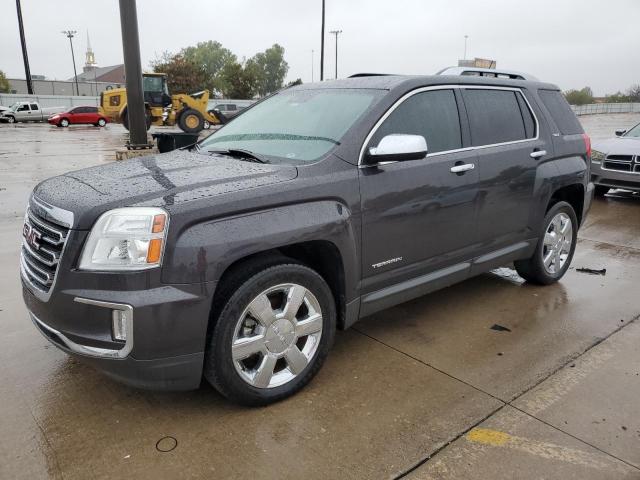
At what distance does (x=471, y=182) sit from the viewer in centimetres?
377

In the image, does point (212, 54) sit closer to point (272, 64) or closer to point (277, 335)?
point (272, 64)

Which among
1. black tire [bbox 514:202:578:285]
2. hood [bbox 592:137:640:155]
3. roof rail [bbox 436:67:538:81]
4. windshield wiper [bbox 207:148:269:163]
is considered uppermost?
roof rail [bbox 436:67:538:81]

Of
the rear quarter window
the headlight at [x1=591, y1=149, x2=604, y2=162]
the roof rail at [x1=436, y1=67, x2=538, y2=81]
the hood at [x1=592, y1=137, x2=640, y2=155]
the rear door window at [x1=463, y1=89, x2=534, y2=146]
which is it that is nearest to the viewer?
the rear door window at [x1=463, y1=89, x2=534, y2=146]

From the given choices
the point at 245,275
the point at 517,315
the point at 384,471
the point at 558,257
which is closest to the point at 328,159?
the point at 245,275

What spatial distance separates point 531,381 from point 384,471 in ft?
4.20

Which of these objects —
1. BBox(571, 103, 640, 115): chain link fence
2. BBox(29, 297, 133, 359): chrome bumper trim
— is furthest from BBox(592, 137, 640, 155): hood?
BBox(571, 103, 640, 115): chain link fence

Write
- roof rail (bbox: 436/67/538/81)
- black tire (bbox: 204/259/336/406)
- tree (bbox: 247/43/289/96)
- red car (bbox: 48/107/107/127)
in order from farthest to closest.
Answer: tree (bbox: 247/43/289/96)
red car (bbox: 48/107/107/127)
roof rail (bbox: 436/67/538/81)
black tire (bbox: 204/259/336/406)

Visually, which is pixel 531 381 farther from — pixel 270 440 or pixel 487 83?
pixel 487 83

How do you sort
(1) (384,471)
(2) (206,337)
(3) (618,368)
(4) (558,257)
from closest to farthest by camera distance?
(1) (384,471) → (2) (206,337) → (3) (618,368) → (4) (558,257)

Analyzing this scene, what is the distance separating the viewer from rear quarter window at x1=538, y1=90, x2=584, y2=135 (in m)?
4.72

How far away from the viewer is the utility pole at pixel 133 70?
987 cm

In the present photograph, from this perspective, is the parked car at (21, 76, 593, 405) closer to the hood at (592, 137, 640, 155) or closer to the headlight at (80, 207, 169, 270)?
the headlight at (80, 207, 169, 270)

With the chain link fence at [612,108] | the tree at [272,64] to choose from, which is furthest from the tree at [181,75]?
the chain link fence at [612,108]

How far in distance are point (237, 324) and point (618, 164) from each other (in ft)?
28.5
